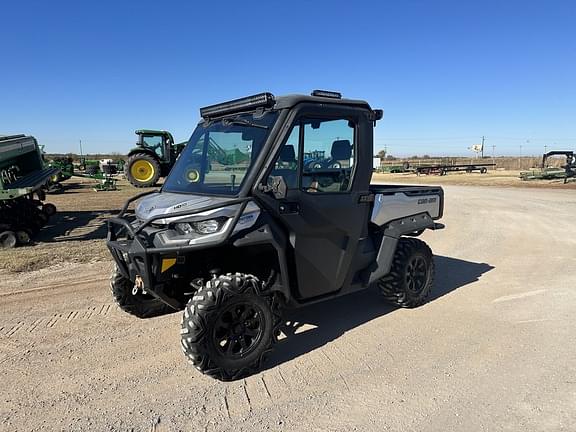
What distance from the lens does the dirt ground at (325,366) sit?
2.93 meters

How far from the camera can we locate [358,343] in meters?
4.10

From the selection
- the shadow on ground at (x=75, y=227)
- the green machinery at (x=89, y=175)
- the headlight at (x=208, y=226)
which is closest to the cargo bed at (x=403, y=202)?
the headlight at (x=208, y=226)

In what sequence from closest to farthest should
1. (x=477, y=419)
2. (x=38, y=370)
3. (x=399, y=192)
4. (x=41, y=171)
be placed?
(x=477, y=419) → (x=38, y=370) → (x=399, y=192) → (x=41, y=171)

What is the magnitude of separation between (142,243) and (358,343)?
2.19 metres

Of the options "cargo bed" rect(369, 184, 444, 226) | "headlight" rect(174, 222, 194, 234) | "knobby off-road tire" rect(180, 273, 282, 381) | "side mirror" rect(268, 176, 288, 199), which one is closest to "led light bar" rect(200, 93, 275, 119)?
"side mirror" rect(268, 176, 288, 199)

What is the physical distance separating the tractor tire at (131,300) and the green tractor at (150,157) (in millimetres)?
15551

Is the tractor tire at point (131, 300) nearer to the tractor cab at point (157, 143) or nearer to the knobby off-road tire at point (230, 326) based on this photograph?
the knobby off-road tire at point (230, 326)

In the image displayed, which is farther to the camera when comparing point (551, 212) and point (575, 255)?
point (551, 212)

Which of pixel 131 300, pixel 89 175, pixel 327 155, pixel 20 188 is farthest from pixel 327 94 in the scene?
pixel 89 175

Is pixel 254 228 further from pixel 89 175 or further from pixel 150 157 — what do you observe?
pixel 89 175

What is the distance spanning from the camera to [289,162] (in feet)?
12.4

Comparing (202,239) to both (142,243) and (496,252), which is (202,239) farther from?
(496,252)

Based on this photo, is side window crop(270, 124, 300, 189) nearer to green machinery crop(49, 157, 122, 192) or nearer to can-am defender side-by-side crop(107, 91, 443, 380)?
can-am defender side-by-side crop(107, 91, 443, 380)

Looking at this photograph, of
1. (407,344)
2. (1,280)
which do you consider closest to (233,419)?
(407,344)
